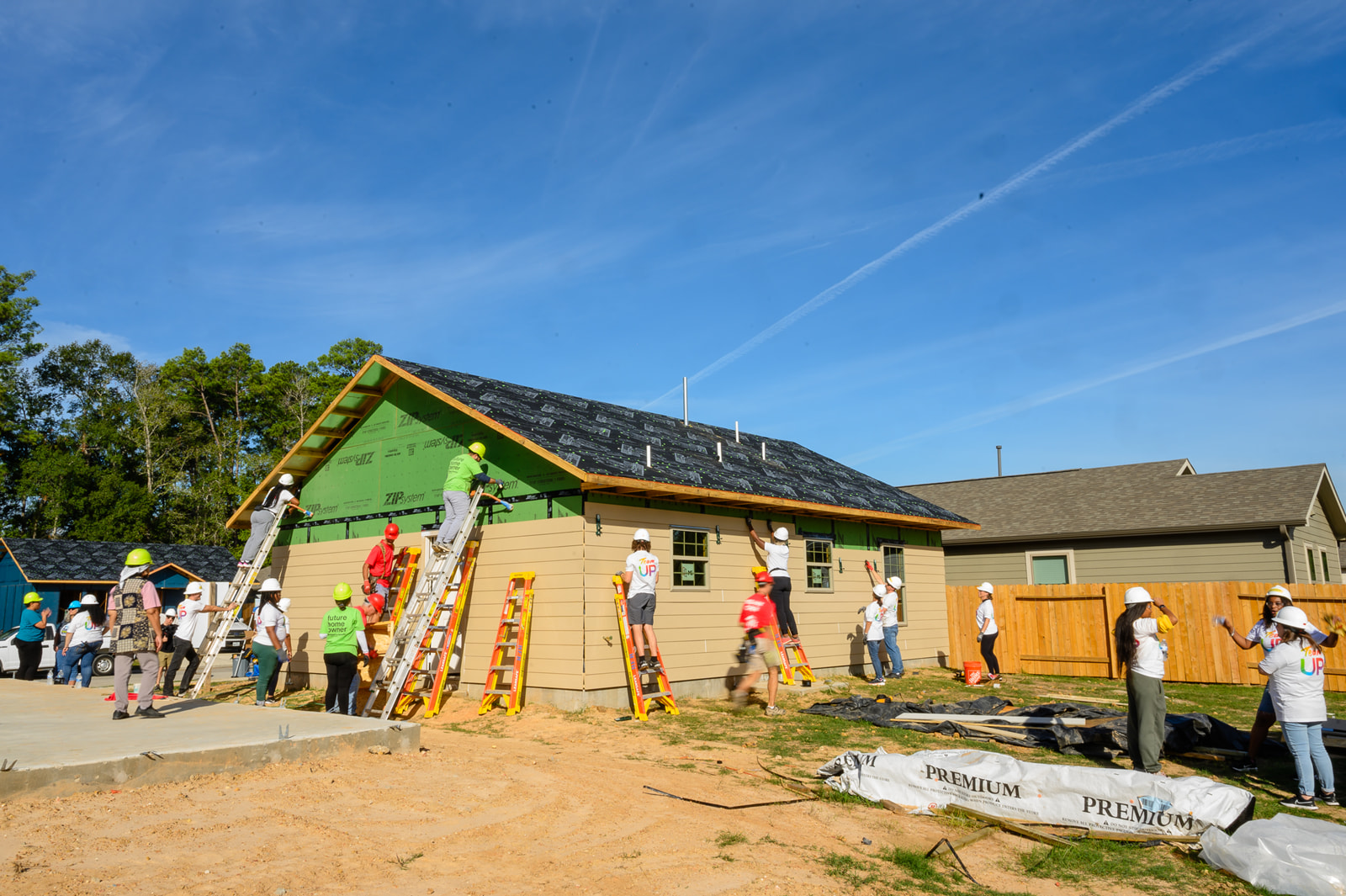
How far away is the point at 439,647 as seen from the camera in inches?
516

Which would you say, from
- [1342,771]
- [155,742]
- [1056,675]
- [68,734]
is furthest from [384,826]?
[1056,675]

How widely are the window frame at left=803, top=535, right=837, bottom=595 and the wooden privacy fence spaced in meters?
4.85

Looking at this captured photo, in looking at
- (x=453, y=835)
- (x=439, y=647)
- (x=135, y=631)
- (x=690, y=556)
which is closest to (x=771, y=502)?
(x=690, y=556)

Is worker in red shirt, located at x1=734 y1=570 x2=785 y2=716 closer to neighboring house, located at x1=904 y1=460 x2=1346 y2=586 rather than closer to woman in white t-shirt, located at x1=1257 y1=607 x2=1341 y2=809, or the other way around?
woman in white t-shirt, located at x1=1257 y1=607 x2=1341 y2=809

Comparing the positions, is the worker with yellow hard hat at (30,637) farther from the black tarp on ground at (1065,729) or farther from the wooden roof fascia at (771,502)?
the black tarp on ground at (1065,729)

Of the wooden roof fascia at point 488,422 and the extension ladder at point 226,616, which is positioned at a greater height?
the wooden roof fascia at point 488,422

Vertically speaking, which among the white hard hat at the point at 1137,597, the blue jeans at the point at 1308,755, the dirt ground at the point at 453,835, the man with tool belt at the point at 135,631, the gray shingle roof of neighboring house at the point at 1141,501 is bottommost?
the dirt ground at the point at 453,835

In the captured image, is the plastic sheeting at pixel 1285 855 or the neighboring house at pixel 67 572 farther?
the neighboring house at pixel 67 572

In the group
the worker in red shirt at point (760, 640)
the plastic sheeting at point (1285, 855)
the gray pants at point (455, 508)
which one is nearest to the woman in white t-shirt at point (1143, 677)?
the plastic sheeting at point (1285, 855)

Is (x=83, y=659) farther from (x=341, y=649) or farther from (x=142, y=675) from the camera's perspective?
(x=142, y=675)

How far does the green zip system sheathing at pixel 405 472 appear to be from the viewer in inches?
527

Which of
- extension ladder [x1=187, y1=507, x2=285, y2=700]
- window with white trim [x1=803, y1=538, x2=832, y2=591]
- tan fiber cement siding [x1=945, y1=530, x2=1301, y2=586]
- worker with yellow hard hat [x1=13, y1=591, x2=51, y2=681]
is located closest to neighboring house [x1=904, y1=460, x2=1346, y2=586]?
tan fiber cement siding [x1=945, y1=530, x2=1301, y2=586]

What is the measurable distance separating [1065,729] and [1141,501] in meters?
15.9

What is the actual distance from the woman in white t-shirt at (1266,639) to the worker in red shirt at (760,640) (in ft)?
18.4
